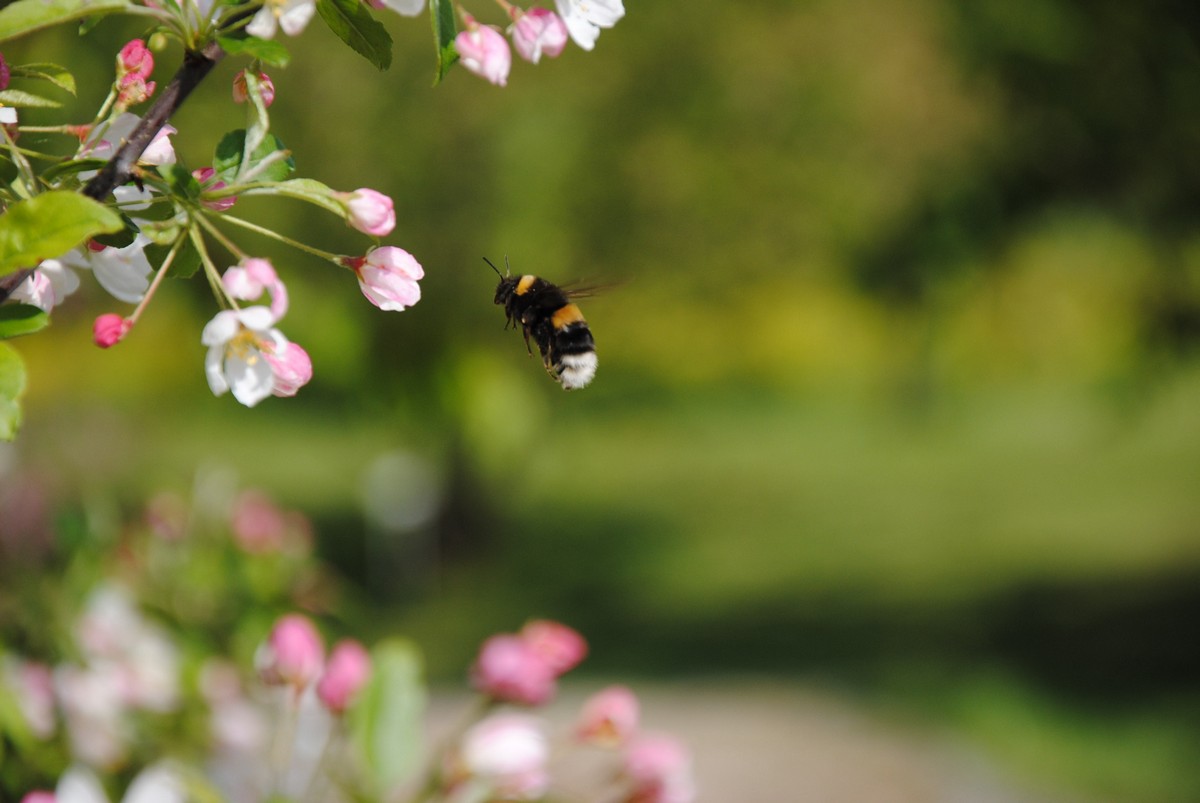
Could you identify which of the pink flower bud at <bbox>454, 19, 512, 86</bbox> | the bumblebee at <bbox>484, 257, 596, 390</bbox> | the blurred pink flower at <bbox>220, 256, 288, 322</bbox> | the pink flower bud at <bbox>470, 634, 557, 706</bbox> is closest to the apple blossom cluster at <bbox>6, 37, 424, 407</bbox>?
the blurred pink flower at <bbox>220, 256, 288, 322</bbox>

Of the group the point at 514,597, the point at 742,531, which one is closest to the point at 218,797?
the point at 514,597

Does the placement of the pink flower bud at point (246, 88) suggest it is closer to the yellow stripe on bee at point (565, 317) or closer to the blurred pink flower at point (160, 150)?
the blurred pink flower at point (160, 150)

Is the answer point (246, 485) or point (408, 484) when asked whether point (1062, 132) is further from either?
point (246, 485)

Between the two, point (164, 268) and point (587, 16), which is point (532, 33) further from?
point (164, 268)

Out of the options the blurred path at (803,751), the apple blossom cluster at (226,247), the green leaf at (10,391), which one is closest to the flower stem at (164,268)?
the apple blossom cluster at (226,247)

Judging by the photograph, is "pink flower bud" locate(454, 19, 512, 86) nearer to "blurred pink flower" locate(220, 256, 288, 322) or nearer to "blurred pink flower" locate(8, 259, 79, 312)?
"blurred pink flower" locate(220, 256, 288, 322)

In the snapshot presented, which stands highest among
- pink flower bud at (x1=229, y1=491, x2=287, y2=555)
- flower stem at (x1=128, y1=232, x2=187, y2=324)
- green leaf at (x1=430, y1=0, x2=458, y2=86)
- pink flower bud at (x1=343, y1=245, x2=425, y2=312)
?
pink flower bud at (x1=229, y1=491, x2=287, y2=555)
